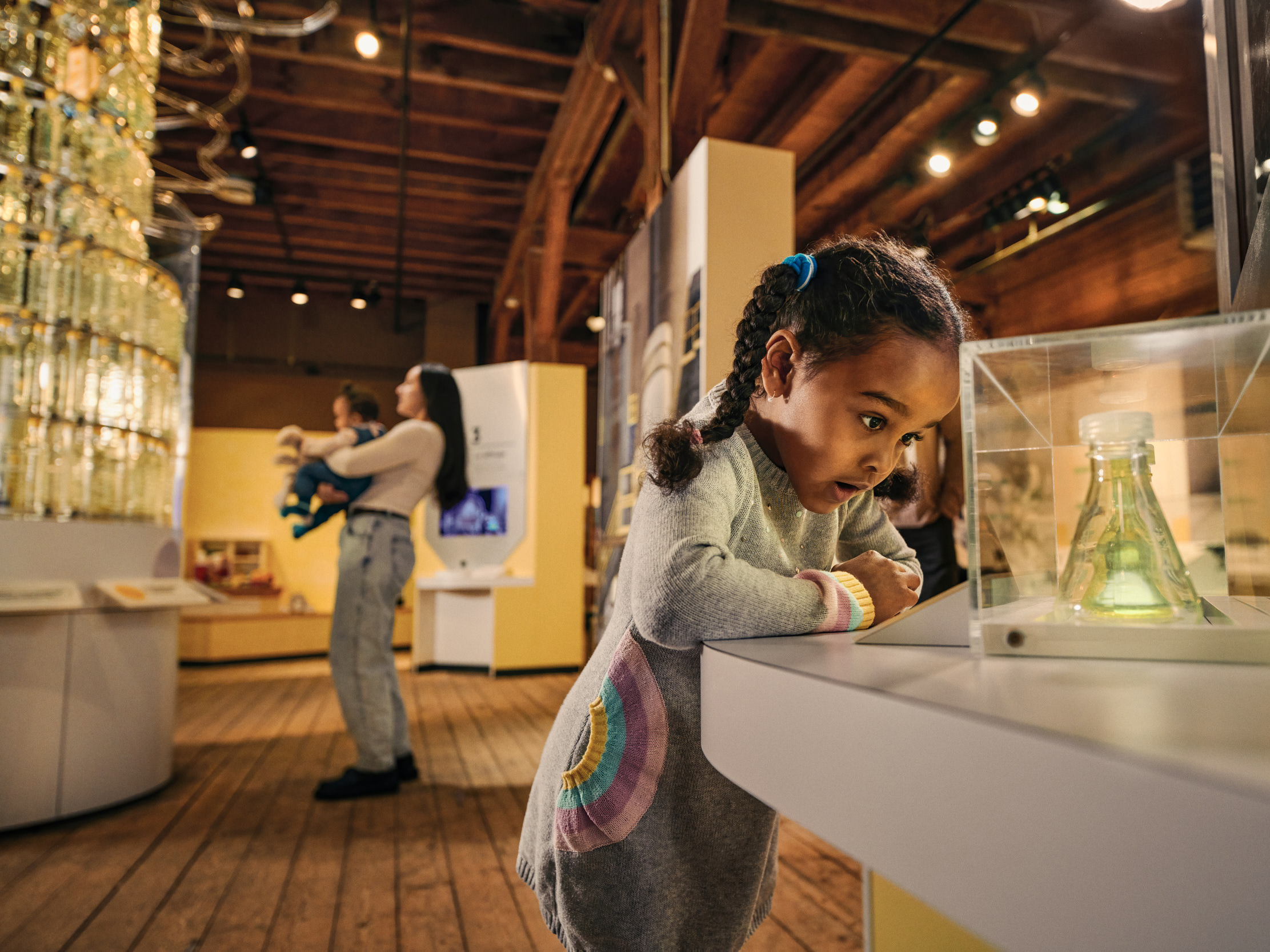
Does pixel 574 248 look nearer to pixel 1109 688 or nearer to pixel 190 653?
pixel 190 653

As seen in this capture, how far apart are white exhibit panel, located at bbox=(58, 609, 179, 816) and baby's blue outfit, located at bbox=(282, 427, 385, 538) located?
616 mm

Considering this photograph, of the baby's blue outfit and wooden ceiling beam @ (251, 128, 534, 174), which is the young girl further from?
wooden ceiling beam @ (251, 128, 534, 174)

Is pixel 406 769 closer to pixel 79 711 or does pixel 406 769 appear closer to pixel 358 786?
pixel 358 786

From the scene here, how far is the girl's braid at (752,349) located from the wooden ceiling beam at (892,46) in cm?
356

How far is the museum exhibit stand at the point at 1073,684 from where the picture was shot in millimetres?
244

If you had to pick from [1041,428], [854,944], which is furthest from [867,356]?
[854,944]

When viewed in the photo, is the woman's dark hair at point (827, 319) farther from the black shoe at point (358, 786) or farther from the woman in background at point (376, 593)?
the black shoe at point (358, 786)

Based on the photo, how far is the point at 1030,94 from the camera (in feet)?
13.2

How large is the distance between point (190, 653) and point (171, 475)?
14.0 ft

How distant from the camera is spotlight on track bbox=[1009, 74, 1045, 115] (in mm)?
4031

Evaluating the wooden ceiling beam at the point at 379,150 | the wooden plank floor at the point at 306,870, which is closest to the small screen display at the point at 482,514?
the wooden ceiling beam at the point at 379,150

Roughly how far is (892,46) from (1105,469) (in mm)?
4358

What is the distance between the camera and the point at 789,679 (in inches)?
17.5

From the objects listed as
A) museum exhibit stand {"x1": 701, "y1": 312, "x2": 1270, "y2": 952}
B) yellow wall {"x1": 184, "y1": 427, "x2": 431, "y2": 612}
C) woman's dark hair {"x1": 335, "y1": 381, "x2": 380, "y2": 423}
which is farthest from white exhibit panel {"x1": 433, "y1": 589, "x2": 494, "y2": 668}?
museum exhibit stand {"x1": 701, "y1": 312, "x2": 1270, "y2": 952}
